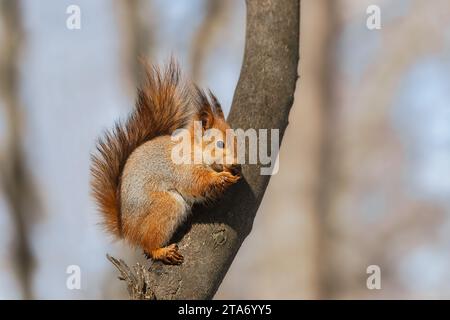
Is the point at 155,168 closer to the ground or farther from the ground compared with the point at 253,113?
closer to the ground

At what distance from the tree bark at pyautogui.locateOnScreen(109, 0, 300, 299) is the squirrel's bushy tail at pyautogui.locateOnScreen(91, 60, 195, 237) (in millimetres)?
363

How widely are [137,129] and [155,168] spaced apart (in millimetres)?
202

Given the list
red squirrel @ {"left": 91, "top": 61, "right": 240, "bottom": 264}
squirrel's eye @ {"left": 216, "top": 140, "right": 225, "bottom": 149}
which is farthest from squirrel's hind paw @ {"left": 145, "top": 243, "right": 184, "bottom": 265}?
squirrel's eye @ {"left": 216, "top": 140, "right": 225, "bottom": 149}

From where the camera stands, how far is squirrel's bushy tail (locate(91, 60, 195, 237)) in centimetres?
254

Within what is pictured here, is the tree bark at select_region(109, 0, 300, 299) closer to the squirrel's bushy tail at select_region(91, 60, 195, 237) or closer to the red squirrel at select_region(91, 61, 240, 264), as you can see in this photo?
the red squirrel at select_region(91, 61, 240, 264)

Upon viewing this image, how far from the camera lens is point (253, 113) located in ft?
7.30

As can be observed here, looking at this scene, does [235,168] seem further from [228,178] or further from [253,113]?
[253,113]

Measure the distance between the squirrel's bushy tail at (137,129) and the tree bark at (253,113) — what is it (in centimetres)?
36

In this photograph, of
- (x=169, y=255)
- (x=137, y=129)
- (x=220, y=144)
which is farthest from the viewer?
(x=137, y=129)

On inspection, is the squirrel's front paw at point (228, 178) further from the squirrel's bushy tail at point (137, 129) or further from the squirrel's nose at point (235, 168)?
the squirrel's bushy tail at point (137, 129)

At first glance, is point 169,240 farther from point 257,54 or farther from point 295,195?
point 295,195

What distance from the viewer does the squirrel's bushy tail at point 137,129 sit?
2.54 m

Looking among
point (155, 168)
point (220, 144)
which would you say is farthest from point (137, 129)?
point (220, 144)

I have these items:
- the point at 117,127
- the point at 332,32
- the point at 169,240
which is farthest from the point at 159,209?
the point at 332,32
